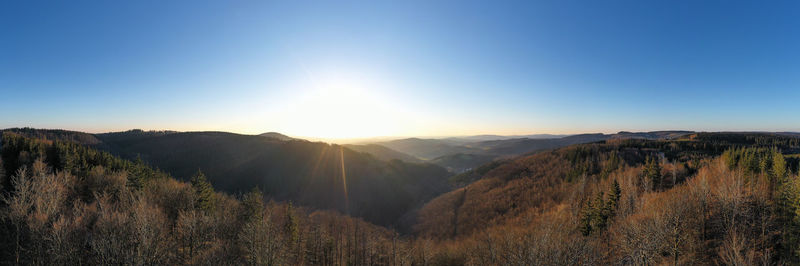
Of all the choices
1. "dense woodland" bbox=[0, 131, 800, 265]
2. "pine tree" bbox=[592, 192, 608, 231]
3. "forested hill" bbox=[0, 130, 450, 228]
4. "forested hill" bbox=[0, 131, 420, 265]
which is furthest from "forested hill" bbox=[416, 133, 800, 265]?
"forested hill" bbox=[0, 130, 450, 228]

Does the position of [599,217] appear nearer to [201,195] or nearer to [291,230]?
[291,230]

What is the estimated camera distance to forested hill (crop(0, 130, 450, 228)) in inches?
5074

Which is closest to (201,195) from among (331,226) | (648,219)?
(331,226)

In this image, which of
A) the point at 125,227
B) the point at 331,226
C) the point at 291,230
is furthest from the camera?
the point at 331,226

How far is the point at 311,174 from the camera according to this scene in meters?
154

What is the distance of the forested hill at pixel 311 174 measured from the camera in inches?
5074

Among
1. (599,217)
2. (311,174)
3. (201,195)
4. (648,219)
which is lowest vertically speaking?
(311,174)

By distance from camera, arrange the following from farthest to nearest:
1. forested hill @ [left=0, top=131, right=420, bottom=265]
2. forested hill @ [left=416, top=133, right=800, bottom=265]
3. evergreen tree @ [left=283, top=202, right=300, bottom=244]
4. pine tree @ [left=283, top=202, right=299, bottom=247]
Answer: pine tree @ [left=283, top=202, right=299, bottom=247] → evergreen tree @ [left=283, top=202, right=300, bottom=244] → forested hill @ [left=416, top=133, right=800, bottom=265] → forested hill @ [left=0, top=131, right=420, bottom=265]

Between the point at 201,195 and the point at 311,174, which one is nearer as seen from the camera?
the point at 201,195

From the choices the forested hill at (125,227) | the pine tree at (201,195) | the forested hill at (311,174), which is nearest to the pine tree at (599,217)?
the forested hill at (125,227)

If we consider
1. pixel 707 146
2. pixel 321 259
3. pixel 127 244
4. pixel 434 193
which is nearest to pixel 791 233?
pixel 321 259

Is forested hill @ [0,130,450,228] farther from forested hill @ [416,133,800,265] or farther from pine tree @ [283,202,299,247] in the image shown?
pine tree @ [283,202,299,247]

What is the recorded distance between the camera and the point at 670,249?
104ft

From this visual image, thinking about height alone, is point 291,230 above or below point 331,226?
above
